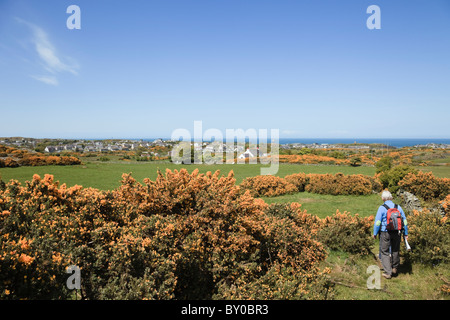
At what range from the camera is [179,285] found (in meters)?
4.64

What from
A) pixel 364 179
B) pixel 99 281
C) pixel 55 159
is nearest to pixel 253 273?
pixel 99 281

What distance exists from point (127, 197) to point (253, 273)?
12.8ft

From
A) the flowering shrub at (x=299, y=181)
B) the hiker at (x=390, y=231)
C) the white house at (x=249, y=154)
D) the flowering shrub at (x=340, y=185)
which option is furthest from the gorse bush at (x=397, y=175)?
the white house at (x=249, y=154)

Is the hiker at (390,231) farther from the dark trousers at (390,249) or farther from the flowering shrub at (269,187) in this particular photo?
the flowering shrub at (269,187)

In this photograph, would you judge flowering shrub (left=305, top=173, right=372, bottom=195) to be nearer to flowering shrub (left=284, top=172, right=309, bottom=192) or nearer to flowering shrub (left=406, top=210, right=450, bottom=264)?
flowering shrub (left=284, top=172, right=309, bottom=192)

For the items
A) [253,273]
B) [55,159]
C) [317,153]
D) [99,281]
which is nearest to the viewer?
[99,281]

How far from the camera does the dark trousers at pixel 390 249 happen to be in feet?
18.7

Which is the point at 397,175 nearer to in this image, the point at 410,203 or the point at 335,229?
the point at 410,203

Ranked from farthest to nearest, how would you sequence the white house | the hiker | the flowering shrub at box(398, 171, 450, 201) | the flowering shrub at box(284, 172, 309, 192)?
the white house, the flowering shrub at box(284, 172, 309, 192), the flowering shrub at box(398, 171, 450, 201), the hiker

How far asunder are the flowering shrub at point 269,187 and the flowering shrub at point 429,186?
8.11 m

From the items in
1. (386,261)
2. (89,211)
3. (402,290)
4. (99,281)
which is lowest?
(402,290)

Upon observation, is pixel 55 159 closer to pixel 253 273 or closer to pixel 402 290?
pixel 253 273

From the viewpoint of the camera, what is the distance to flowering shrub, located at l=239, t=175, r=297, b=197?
1919cm

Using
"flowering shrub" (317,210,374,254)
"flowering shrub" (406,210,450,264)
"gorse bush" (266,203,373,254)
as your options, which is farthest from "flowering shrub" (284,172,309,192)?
"flowering shrub" (406,210,450,264)
